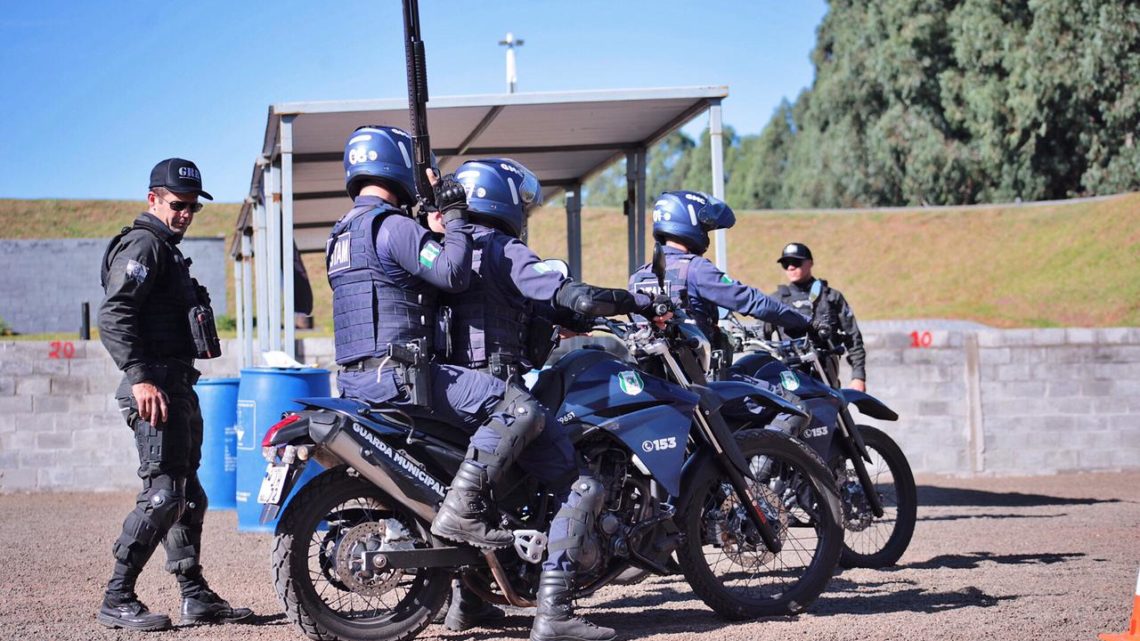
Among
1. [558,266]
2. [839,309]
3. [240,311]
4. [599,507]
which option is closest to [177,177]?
[558,266]

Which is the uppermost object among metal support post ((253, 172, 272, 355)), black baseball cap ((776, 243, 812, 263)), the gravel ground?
metal support post ((253, 172, 272, 355))

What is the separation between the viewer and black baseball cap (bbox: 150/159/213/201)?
5.50 m

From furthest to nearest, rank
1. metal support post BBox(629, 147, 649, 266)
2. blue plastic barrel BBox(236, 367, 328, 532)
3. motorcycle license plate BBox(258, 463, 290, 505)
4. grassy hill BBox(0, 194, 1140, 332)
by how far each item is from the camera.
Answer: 1. grassy hill BBox(0, 194, 1140, 332)
2. metal support post BBox(629, 147, 649, 266)
3. blue plastic barrel BBox(236, 367, 328, 532)
4. motorcycle license plate BBox(258, 463, 290, 505)

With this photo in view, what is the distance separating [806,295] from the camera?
362 inches

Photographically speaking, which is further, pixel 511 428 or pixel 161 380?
pixel 161 380

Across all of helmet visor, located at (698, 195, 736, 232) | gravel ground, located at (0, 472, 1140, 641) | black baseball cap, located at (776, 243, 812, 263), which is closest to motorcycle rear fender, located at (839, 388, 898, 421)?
gravel ground, located at (0, 472, 1140, 641)

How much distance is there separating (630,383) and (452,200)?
1.07m

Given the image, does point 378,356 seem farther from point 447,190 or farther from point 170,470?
point 170,470

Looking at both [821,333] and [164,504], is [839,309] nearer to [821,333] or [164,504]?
[821,333]

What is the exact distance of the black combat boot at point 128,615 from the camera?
205 inches

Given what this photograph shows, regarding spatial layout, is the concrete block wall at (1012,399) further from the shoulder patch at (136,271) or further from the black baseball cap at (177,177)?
the shoulder patch at (136,271)

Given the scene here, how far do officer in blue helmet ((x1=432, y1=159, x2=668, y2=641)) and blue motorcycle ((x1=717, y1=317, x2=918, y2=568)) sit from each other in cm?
183

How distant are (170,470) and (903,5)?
43.7 meters

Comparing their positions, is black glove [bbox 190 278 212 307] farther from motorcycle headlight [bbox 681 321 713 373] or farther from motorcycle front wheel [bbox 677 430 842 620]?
motorcycle front wheel [bbox 677 430 842 620]
